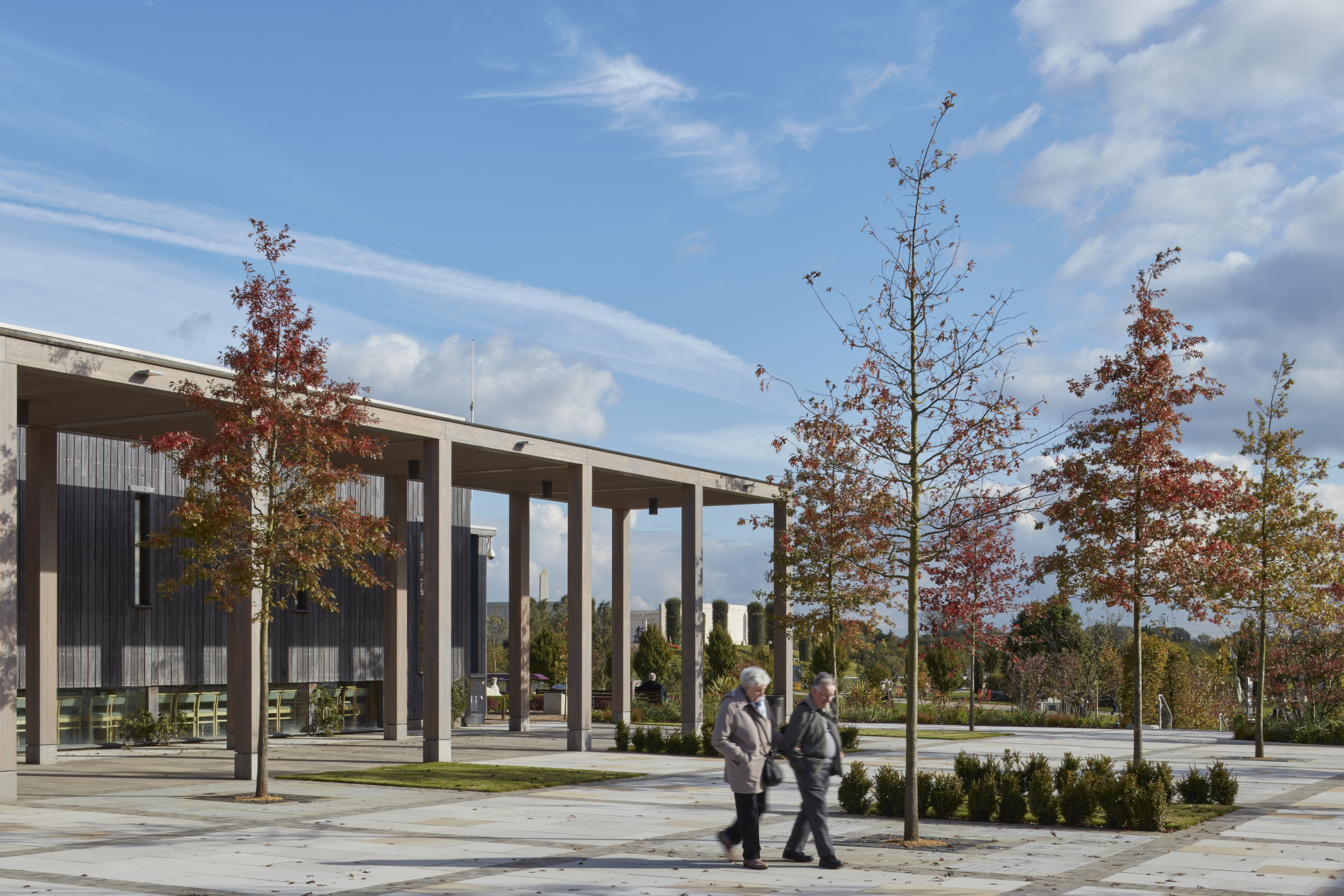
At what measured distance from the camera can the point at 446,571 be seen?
22.0 metres

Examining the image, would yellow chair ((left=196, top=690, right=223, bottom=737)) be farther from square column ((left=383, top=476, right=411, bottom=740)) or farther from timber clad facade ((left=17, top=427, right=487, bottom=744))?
square column ((left=383, top=476, right=411, bottom=740))

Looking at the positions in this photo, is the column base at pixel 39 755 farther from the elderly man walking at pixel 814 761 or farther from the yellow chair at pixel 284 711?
the elderly man walking at pixel 814 761

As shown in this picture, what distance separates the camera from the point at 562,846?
12719mm

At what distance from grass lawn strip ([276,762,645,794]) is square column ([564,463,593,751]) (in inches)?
143

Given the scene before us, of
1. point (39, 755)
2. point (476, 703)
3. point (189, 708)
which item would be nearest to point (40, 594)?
point (39, 755)

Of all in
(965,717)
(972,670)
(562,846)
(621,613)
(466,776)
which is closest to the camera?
(562,846)

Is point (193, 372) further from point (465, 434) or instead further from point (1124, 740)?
point (1124, 740)

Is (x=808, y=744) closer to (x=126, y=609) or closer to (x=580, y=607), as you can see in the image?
(x=580, y=607)

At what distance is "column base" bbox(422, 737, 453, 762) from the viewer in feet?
71.1

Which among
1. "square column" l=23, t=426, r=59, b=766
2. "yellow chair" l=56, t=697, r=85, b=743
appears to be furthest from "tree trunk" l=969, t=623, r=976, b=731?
"yellow chair" l=56, t=697, r=85, b=743

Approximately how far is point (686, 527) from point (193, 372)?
13.1m

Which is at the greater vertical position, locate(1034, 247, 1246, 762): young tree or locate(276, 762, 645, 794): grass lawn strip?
locate(1034, 247, 1246, 762): young tree

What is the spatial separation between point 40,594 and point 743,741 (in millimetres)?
15235

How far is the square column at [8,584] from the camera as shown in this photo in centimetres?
1570
